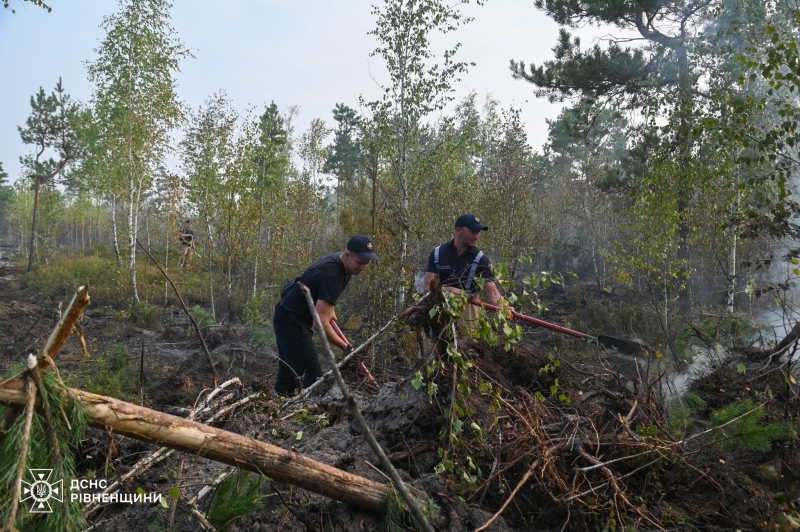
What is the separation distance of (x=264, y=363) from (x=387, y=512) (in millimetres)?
7512

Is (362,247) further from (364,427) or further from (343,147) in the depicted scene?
(343,147)

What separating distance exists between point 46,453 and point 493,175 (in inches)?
677

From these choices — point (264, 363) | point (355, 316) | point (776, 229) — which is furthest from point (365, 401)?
point (355, 316)

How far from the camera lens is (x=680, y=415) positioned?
338 cm

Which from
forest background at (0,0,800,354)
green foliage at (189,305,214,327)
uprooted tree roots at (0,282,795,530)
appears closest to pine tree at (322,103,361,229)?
forest background at (0,0,800,354)

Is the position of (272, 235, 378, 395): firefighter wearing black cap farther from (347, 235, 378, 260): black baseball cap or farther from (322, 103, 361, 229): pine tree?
(322, 103, 361, 229): pine tree

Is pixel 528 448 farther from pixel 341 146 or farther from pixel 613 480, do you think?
pixel 341 146

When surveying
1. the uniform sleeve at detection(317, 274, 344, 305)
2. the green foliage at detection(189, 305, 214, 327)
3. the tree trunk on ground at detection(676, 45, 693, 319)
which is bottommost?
the green foliage at detection(189, 305, 214, 327)

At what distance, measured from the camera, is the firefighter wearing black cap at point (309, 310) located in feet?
14.1

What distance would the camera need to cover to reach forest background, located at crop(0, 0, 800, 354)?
6.71 metres

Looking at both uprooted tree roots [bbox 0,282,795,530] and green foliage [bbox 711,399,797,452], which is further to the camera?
green foliage [bbox 711,399,797,452]

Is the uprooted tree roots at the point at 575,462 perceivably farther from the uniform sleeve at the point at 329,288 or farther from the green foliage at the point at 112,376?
the green foliage at the point at 112,376

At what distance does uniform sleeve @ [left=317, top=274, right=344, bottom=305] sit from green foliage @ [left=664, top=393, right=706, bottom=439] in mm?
2700
